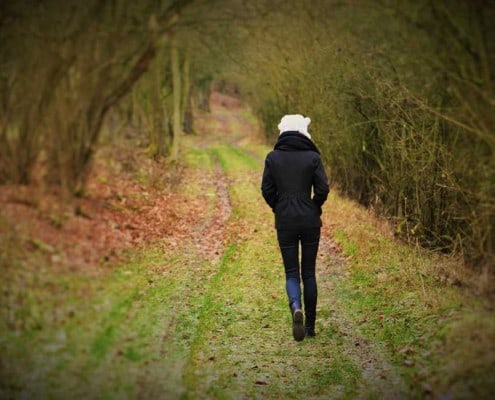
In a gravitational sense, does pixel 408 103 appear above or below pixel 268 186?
above

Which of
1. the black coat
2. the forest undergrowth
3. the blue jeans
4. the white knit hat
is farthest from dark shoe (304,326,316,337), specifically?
the white knit hat

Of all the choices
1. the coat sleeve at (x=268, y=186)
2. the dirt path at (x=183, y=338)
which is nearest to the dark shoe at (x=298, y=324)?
the dirt path at (x=183, y=338)

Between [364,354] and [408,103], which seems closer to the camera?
[364,354]

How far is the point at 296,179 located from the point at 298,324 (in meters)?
1.51

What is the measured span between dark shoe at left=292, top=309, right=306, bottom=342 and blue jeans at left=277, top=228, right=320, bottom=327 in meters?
0.08

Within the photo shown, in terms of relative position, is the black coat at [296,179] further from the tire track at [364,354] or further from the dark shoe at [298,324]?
the tire track at [364,354]

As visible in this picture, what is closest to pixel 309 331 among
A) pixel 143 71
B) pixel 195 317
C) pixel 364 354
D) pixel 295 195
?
pixel 364 354

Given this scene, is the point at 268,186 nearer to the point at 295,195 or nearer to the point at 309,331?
the point at 295,195

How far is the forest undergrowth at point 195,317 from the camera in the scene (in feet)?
13.8

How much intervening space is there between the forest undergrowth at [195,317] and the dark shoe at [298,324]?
236mm

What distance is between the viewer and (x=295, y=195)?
5336 mm

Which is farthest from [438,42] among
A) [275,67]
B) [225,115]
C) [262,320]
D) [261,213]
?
[225,115]

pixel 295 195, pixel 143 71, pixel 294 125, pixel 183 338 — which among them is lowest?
pixel 183 338

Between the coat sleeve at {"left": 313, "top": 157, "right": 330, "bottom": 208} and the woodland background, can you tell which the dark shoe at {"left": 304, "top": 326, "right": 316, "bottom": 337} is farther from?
the woodland background
